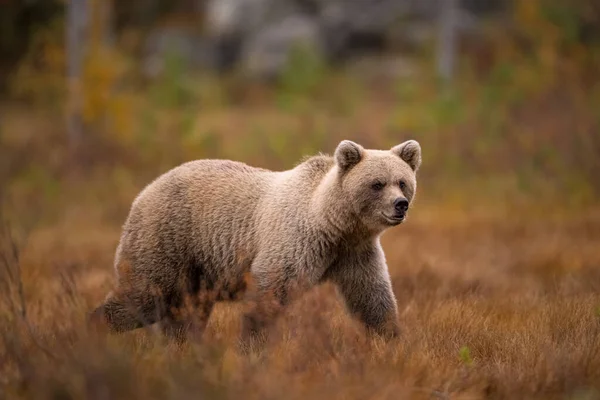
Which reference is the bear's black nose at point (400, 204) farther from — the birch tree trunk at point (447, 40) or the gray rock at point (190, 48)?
the gray rock at point (190, 48)

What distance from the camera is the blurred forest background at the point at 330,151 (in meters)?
4.39

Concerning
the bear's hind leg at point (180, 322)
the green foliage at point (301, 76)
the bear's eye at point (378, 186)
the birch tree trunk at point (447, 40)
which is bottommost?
the bear's hind leg at point (180, 322)

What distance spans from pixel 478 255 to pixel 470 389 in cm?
597

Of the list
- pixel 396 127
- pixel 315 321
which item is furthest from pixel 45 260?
pixel 396 127

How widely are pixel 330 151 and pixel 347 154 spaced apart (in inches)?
418

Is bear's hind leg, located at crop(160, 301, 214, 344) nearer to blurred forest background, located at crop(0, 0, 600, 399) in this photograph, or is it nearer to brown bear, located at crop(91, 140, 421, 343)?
brown bear, located at crop(91, 140, 421, 343)

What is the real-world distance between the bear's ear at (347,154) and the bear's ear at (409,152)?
30 centimetres

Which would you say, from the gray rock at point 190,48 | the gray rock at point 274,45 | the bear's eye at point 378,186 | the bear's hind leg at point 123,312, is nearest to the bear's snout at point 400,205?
the bear's eye at point 378,186

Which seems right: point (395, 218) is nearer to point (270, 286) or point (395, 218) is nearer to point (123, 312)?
point (270, 286)

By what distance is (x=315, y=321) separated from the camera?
14.3ft

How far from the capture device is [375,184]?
5566mm

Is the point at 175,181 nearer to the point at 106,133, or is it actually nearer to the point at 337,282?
the point at 337,282

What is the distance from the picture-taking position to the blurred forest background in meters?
4.39

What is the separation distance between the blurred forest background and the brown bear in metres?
0.31
